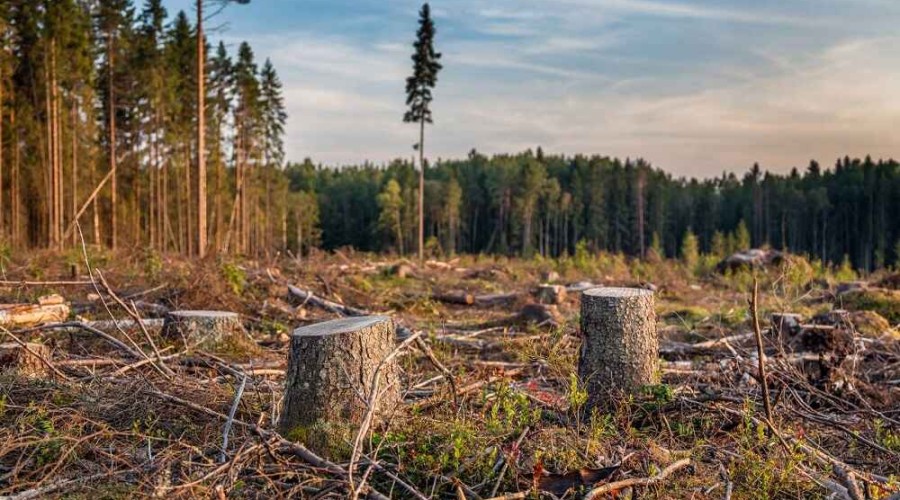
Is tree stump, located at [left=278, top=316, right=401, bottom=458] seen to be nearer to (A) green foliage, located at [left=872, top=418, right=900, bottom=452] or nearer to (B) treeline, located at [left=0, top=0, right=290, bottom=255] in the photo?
(A) green foliage, located at [left=872, top=418, right=900, bottom=452]

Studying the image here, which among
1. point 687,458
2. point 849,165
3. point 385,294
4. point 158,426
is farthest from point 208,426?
point 849,165

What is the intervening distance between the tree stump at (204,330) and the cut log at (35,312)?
1931mm

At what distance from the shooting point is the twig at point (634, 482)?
3.58 m

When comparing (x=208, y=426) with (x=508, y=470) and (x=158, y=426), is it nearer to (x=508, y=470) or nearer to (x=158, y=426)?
(x=158, y=426)

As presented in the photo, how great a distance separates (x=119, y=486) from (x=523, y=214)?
8093 centimetres

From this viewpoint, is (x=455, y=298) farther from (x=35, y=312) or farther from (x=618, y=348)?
(x=618, y=348)

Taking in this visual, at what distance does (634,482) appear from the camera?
378 centimetres

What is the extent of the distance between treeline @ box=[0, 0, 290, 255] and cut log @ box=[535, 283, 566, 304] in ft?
40.4

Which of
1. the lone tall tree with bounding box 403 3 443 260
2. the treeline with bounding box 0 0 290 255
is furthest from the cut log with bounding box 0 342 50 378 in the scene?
the lone tall tree with bounding box 403 3 443 260

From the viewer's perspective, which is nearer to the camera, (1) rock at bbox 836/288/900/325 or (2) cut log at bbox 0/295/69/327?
(2) cut log at bbox 0/295/69/327

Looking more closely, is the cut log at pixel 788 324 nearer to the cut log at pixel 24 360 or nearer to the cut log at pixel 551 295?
the cut log at pixel 551 295

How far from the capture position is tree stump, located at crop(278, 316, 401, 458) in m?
4.16

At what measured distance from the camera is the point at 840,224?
8406 centimetres

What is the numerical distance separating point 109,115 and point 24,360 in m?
32.8
